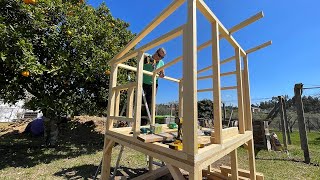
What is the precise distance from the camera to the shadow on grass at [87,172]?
13.2ft

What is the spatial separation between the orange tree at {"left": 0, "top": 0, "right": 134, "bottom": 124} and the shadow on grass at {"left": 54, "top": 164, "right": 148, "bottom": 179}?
184cm

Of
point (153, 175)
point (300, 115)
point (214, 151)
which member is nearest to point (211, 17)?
point (214, 151)

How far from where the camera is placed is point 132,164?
495 centimetres

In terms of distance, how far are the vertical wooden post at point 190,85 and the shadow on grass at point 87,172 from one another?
10.0ft

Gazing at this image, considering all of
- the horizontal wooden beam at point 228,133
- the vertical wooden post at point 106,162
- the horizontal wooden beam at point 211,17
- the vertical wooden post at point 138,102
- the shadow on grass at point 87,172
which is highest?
the horizontal wooden beam at point 211,17

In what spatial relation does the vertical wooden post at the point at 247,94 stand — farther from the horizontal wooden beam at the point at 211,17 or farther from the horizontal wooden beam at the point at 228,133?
the horizontal wooden beam at the point at 211,17

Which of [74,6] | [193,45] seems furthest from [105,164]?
[74,6]

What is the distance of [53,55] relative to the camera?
5379 mm

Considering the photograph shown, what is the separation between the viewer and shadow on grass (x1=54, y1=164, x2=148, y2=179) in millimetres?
4035

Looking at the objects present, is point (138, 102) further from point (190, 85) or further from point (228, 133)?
point (228, 133)

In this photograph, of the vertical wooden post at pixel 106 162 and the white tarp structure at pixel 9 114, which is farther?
the white tarp structure at pixel 9 114

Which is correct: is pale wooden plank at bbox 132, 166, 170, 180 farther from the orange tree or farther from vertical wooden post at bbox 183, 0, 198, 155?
the orange tree

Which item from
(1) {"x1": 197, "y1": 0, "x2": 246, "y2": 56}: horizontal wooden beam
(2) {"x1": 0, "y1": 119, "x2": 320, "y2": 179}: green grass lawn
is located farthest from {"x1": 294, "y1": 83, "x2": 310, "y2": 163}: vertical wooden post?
(1) {"x1": 197, "y1": 0, "x2": 246, "y2": 56}: horizontal wooden beam

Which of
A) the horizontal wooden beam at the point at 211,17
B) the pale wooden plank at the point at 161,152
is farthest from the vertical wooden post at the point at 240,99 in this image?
the pale wooden plank at the point at 161,152
